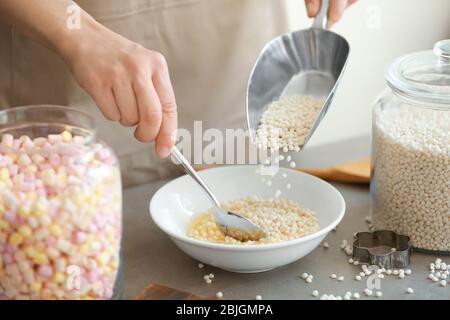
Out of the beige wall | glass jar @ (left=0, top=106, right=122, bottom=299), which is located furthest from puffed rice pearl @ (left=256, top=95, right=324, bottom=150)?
the beige wall

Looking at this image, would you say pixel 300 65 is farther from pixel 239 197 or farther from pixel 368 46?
pixel 368 46

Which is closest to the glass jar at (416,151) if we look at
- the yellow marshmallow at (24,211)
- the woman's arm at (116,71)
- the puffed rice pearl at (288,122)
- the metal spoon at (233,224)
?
the puffed rice pearl at (288,122)

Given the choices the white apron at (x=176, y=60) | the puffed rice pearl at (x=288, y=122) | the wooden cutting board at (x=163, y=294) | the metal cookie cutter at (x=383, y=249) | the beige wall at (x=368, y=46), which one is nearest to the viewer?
the wooden cutting board at (x=163, y=294)

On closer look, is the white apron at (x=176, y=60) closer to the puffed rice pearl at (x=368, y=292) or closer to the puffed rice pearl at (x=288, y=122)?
the puffed rice pearl at (x=288, y=122)

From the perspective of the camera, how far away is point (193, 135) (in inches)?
61.4

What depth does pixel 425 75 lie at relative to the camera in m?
1.25

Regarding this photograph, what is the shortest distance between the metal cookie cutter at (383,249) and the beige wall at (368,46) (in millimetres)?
947

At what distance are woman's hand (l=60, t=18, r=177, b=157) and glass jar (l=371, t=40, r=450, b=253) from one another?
345 mm

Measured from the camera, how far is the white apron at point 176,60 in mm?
1416

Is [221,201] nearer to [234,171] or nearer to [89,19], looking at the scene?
[234,171]

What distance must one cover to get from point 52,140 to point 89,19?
25 centimetres

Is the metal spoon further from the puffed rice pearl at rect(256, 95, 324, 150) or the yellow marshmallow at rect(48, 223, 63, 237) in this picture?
the yellow marshmallow at rect(48, 223, 63, 237)

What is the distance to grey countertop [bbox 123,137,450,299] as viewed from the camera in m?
1.12

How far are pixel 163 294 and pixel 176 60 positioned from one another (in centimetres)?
58
